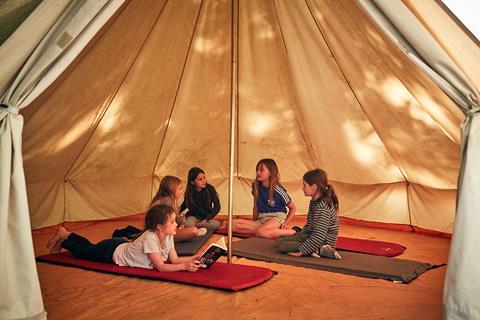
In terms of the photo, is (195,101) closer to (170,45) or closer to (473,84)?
(170,45)

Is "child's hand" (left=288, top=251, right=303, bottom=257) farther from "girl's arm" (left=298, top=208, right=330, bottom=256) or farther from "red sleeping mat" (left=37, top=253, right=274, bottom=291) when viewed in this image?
"red sleeping mat" (left=37, top=253, right=274, bottom=291)

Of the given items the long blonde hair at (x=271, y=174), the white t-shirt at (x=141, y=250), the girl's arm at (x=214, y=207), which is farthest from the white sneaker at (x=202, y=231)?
the white t-shirt at (x=141, y=250)

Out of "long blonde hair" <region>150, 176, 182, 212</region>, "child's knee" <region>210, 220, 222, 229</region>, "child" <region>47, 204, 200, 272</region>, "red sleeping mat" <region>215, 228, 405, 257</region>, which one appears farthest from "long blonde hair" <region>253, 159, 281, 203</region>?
"child" <region>47, 204, 200, 272</region>

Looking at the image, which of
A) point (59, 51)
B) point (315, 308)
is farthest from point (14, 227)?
point (315, 308)

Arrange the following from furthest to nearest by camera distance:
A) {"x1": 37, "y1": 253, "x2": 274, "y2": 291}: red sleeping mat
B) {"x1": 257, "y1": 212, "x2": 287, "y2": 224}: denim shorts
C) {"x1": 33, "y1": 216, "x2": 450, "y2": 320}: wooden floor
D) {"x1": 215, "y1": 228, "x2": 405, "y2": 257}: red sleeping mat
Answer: {"x1": 257, "y1": 212, "x2": 287, "y2": 224}: denim shorts → {"x1": 215, "y1": 228, "x2": 405, "y2": 257}: red sleeping mat → {"x1": 37, "y1": 253, "x2": 274, "y2": 291}: red sleeping mat → {"x1": 33, "y1": 216, "x2": 450, "y2": 320}: wooden floor

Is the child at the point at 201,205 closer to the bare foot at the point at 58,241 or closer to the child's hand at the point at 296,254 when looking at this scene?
the child's hand at the point at 296,254

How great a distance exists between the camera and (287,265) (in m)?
5.36

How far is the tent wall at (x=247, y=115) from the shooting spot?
5887 millimetres

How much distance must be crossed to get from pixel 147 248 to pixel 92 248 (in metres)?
0.88

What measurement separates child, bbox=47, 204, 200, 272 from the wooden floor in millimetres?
285

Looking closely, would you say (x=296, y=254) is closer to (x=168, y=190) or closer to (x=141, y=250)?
(x=168, y=190)

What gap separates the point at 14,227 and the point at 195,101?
15.2ft

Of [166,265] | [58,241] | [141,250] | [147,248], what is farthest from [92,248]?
[166,265]

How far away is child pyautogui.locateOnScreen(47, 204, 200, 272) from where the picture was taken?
4828mm
